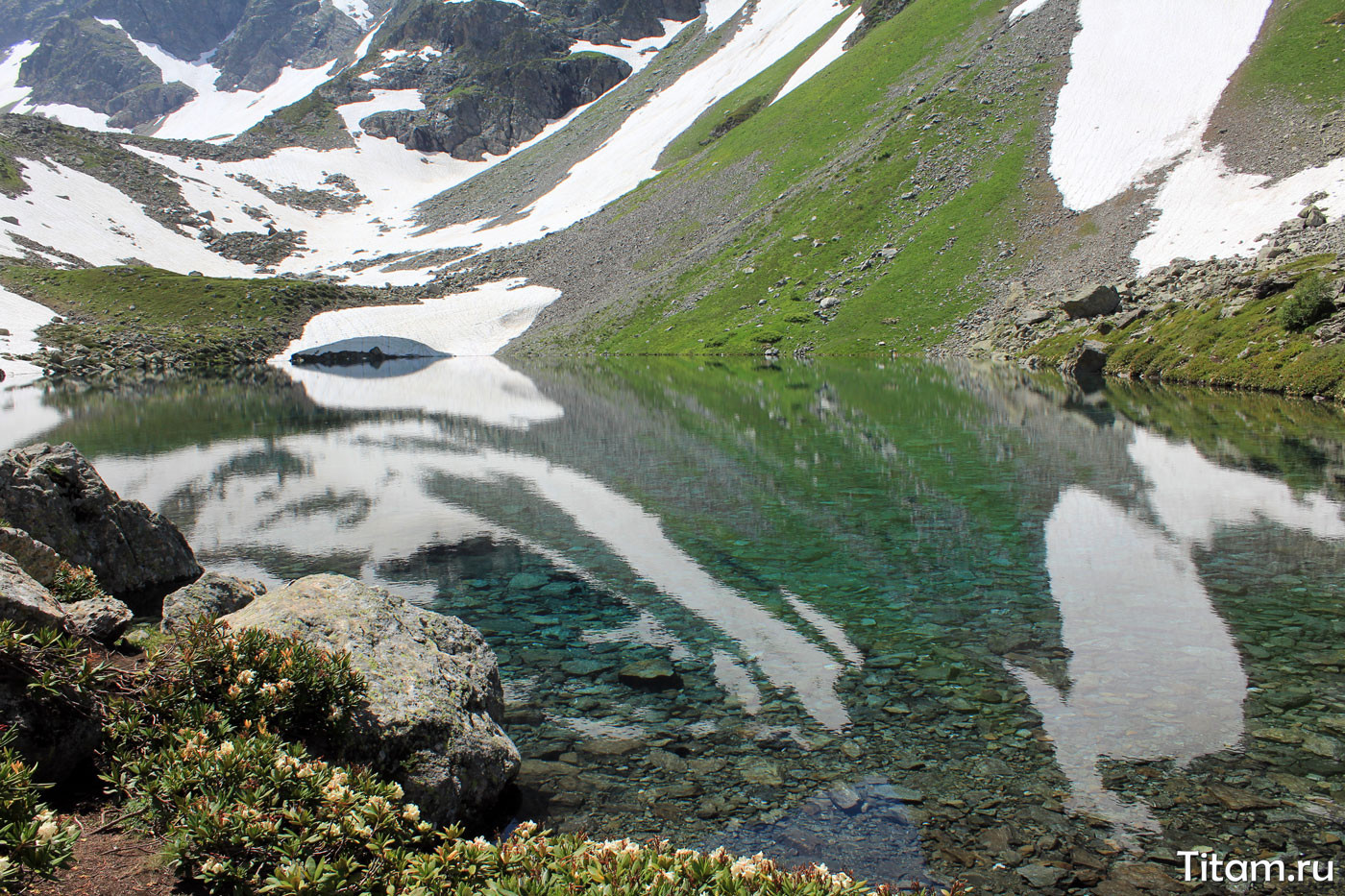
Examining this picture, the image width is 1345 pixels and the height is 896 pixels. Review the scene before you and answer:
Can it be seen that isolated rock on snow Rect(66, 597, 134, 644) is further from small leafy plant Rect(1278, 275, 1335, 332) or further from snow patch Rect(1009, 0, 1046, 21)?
snow patch Rect(1009, 0, 1046, 21)

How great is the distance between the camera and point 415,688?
8109 mm

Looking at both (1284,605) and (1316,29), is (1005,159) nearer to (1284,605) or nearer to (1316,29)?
(1316,29)

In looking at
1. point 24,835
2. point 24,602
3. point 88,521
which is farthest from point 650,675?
point 88,521

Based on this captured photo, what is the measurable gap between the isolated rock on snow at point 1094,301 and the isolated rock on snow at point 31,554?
71.9 metres

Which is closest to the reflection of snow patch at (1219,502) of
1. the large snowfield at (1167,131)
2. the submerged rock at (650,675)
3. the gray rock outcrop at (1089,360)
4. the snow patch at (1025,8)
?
the submerged rock at (650,675)

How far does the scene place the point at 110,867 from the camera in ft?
17.4

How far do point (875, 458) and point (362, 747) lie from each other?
886 inches

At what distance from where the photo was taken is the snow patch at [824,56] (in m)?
158

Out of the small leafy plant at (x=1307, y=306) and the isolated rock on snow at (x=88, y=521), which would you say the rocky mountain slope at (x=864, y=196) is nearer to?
the small leafy plant at (x=1307, y=306)

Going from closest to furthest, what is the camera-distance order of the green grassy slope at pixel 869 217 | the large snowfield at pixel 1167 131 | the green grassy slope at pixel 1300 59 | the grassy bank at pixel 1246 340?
1. the grassy bank at pixel 1246 340
2. the large snowfield at pixel 1167 131
3. the green grassy slope at pixel 1300 59
4. the green grassy slope at pixel 869 217

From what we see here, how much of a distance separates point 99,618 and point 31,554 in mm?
Result: 3176

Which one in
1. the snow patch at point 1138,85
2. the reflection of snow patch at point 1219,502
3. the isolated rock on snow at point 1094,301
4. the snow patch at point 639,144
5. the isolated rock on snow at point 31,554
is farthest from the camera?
Result: the snow patch at point 639,144

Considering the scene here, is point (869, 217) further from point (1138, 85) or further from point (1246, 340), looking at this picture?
point (1246, 340)

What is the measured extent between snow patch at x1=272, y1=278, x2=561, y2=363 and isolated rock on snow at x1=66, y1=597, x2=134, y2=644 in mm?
114054
